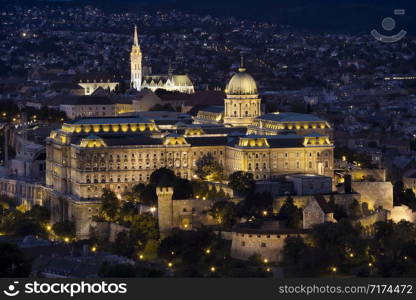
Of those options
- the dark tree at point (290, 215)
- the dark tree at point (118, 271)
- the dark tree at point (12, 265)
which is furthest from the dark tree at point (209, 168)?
the dark tree at point (12, 265)

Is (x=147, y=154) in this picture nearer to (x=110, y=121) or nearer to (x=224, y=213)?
(x=110, y=121)

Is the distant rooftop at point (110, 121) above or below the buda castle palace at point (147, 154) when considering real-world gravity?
above

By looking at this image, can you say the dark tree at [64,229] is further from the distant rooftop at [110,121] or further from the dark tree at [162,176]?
the distant rooftop at [110,121]

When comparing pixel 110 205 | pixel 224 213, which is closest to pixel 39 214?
pixel 110 205

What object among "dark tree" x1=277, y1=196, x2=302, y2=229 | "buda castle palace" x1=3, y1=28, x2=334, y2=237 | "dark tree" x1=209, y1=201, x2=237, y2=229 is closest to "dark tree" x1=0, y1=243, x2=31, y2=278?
"dark tree" x1=209, y1=201, x2=237, y2=229

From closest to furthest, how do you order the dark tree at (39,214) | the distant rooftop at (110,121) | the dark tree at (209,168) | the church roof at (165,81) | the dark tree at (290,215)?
the dark tree at (290,215) → the dark tree at (209,168) → the dark tree at (39,214) → the distant rooftop at (110,121) → the church roof at (165,81)

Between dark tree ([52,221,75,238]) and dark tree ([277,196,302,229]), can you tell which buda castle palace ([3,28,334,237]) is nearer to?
dark tree ([52,221,75,238])

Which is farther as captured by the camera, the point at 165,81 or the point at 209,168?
→ the point at 165,81
